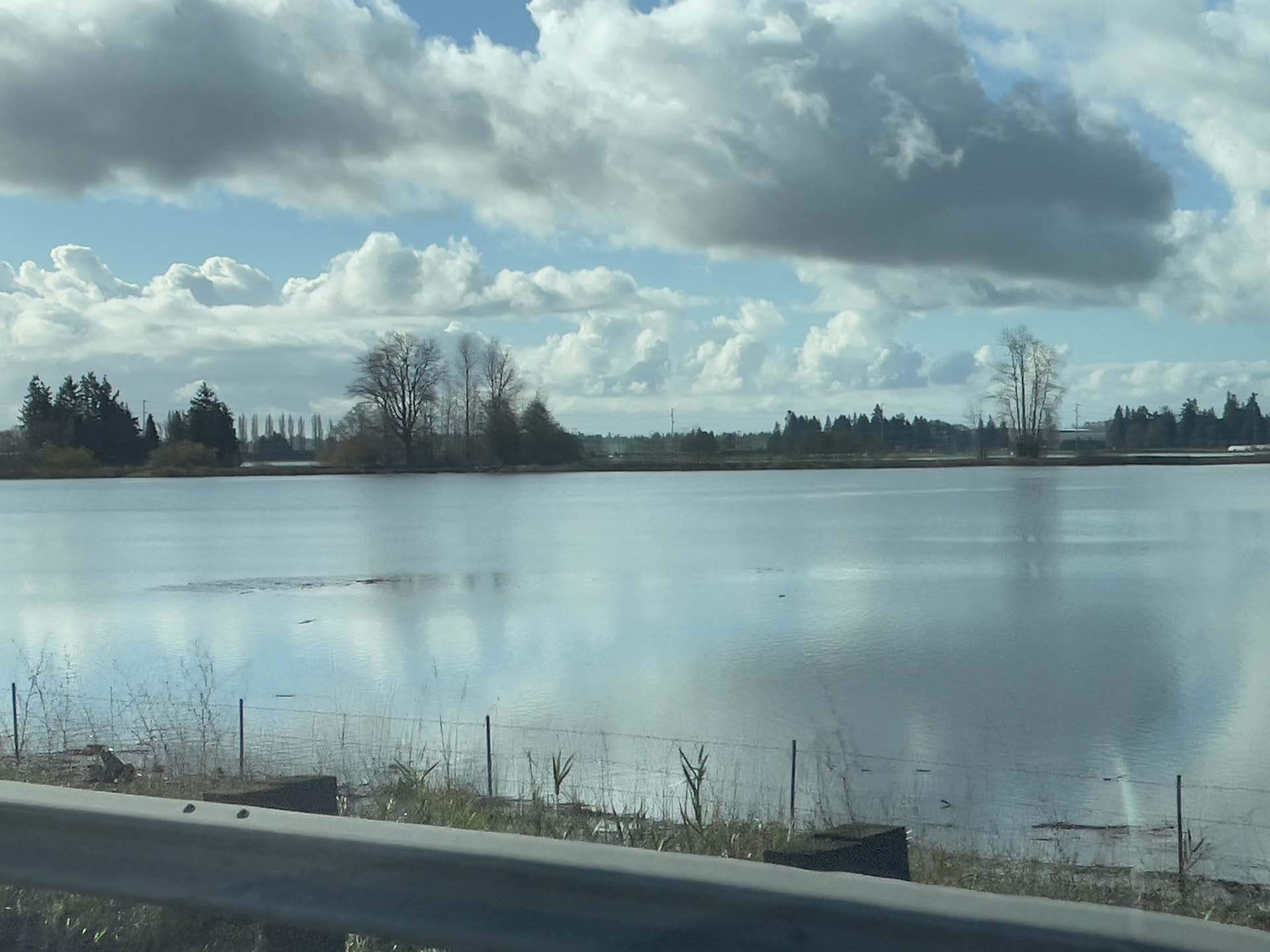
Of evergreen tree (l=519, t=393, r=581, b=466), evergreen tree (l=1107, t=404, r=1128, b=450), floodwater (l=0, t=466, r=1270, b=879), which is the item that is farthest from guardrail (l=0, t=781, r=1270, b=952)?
evergreen tree (l=1107, t=404, r=1128, b=450)

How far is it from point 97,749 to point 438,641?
867 centimetres

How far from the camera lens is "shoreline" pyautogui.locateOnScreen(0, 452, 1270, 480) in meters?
108

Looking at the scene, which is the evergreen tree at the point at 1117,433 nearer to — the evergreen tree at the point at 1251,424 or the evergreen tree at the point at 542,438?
the evergreen tree at the point at 1251,424

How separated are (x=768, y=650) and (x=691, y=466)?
10242 cm

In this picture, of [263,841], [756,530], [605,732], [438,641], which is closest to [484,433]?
[756,530]

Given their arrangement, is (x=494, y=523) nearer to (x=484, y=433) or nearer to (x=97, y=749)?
(x=97, y=749)

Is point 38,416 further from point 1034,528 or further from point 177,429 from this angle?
point 1034,528

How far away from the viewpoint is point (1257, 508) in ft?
174

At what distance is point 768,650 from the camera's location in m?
18.4

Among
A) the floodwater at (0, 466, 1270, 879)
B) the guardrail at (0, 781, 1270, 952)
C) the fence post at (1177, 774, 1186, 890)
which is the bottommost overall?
the floodwater at (0, 466, 1270, 879)

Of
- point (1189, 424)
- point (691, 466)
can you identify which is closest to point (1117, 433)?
point (1189, 424)

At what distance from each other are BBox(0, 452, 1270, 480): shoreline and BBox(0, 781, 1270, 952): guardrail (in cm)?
10247

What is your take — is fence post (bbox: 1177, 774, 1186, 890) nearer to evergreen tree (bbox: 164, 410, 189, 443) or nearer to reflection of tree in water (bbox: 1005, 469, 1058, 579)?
reflection of tree in water (bbox: 1005, 469, 1058, 579)

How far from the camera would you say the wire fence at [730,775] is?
9.12 meters
